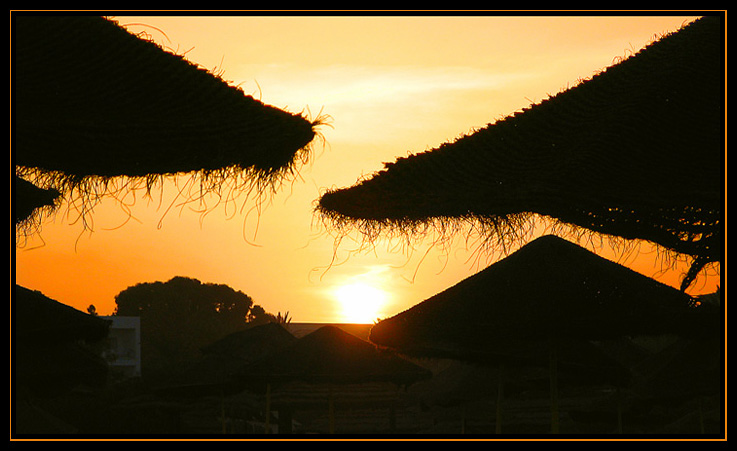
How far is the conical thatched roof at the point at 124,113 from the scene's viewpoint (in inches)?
216

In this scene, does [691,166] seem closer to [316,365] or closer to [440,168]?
[440,168]

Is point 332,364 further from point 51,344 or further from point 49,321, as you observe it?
point 49,321

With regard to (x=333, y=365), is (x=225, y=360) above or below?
below

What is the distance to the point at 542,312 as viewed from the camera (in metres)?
9.66

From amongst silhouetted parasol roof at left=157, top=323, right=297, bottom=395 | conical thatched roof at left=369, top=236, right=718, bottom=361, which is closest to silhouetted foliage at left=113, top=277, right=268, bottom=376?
silhouetted parasol roof at left=157, top=323, right=297, bottom=395

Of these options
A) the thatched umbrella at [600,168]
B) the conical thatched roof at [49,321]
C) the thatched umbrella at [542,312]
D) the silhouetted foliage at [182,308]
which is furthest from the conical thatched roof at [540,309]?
the silhouetted foliage at [182,308]

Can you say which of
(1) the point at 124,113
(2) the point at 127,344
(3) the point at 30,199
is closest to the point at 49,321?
(3) the point at 30,199

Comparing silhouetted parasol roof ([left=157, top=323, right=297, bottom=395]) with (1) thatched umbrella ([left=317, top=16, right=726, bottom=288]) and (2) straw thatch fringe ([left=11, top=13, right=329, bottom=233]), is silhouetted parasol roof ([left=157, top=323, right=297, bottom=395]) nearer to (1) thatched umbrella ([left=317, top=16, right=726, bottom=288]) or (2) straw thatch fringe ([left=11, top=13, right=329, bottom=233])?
(1) thatched umbrella ([left=317, top=16, right=726, bottom=288])

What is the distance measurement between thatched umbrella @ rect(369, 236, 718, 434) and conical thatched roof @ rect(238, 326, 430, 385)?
334cm

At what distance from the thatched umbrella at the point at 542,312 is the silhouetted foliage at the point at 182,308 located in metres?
56.2

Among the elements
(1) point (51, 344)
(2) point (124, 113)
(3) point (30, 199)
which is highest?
(2) point (124, 113)

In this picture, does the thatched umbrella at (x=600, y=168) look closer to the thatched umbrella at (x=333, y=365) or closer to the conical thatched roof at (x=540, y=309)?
the conical thatched roof at (x=540, y=309)

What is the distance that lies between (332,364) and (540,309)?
5480mm

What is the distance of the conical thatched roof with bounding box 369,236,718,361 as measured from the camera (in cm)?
959
